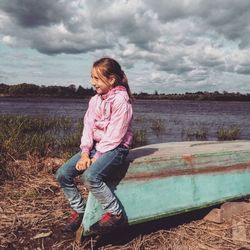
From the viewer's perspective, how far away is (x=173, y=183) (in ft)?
12.3

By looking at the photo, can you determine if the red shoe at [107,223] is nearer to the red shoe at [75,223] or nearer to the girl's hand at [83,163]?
the red shoe at [75,223]

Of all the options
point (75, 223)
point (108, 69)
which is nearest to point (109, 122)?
point (108, 69)

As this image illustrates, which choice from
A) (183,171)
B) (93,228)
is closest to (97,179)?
(93,228)

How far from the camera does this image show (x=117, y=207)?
130 inches

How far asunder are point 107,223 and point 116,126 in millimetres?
834

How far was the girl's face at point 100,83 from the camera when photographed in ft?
10.9

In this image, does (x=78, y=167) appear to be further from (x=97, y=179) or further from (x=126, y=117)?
(x=126, y=117)

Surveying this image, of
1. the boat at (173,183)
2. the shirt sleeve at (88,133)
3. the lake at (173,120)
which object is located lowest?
the lake at (173,120)

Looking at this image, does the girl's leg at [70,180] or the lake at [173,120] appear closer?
the girl's leg at [70,180]

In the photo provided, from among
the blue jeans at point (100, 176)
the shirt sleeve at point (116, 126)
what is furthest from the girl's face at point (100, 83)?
the blue jeans at point (100, 176)

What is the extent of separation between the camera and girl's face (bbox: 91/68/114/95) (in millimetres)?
3334

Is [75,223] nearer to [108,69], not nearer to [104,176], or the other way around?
[104,176]

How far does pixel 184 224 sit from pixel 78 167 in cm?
140

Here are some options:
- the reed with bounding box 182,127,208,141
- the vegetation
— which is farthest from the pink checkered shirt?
the reed with bounding box 182,127,208,141
